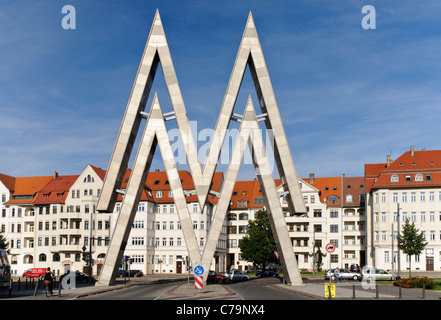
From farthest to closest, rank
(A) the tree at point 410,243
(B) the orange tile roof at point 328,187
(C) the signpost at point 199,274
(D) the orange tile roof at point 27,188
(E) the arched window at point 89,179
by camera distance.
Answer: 1. (B) the orange tile roof at point 328,187
2. (D) the orange tile roof at point 27,188
3. (E) the arched window at point 89,179
4. (A) the tree at point 410,243
5. (C) the signpost at point 199,274

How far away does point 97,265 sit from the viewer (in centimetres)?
9962

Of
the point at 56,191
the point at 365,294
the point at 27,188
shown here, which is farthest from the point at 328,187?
the point at 365,294

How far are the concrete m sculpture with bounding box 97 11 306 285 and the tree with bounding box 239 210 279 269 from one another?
4940 centimetres

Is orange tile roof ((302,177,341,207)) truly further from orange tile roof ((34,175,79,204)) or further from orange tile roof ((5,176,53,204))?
orange tile roof ((5,176,53,204))

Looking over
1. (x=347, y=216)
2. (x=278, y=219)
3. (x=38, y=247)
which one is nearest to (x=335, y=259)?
(x=347, y=216)

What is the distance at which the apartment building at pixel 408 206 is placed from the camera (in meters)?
92.8

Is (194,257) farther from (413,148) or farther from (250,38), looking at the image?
(413,148)

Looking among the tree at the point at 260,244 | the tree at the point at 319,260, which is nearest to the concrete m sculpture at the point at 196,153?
the tree at the point at 260,244

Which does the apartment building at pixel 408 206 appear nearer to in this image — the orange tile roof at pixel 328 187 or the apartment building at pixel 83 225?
the orange tile roof at pixel 328 187

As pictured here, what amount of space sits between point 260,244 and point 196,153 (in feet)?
Answer: 178

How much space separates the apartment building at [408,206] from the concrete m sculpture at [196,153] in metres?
53.8

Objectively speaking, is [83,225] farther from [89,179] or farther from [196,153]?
[196,153]

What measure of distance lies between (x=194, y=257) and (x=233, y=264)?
75312 millimetres

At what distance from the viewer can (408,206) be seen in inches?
3755
